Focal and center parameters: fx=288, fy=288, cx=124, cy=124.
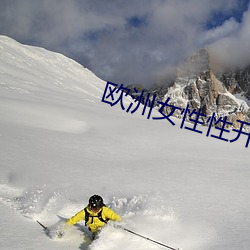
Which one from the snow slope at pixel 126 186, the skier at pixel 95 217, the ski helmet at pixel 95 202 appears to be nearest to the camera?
the snow slope at pixel 126 186

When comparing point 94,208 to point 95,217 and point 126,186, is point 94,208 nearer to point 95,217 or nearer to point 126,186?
point 95,217

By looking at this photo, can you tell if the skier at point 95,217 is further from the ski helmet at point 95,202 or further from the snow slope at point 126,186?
the snow slope at point 126,186

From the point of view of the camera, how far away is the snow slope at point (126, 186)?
4871 millimetres

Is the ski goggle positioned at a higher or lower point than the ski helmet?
lower

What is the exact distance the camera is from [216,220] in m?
5.30

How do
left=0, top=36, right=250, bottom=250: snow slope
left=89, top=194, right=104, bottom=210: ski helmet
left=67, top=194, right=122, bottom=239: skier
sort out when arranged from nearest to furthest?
left=0, top=36, right=250, bottom=250: snow slope → left=89, top=194, right=104, bottom=210: ski helmet → left=67, top=194, right=122, bottom=239: skier

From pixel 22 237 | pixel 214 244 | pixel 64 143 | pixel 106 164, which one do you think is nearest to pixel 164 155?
pixel 106 164

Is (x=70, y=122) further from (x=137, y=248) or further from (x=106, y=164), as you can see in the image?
(x=137, y=248)

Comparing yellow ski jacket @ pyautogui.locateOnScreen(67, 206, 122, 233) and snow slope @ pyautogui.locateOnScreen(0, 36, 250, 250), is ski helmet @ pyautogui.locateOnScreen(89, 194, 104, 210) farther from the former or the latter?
snow slope @ pyautogui.locateOnScreen(0, 36, 250, 250)

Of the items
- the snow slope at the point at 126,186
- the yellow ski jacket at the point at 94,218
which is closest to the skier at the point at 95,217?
the yellow ski jacket at the point at 94,218

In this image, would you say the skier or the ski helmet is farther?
the skier

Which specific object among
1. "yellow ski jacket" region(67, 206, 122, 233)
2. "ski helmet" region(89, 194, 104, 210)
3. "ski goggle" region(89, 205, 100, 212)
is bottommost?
"yellow ski jacket" region(67, 206, 122, 233)

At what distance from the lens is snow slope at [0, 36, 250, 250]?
4871mm

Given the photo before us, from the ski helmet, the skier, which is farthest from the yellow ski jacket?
the ski helmet
